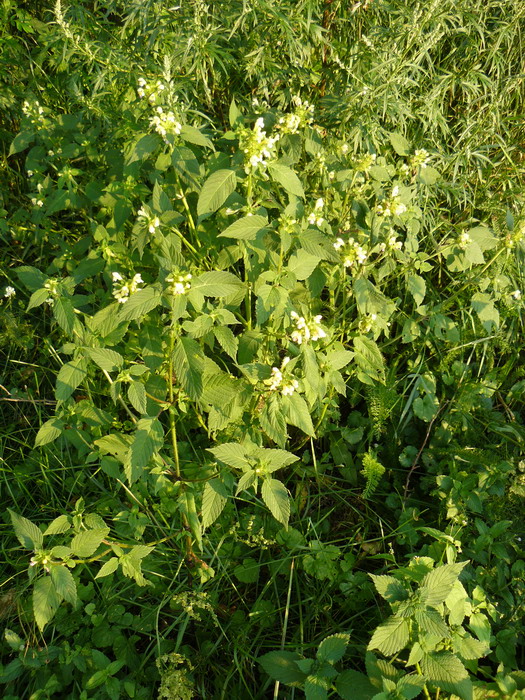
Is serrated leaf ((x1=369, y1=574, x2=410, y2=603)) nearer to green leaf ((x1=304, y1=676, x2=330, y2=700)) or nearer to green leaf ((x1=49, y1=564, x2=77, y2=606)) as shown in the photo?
green leaf ((x1=304, y1=676, x2=330, y2=700))

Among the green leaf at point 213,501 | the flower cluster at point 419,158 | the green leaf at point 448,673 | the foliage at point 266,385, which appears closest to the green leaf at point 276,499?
the foliage at point 266,385

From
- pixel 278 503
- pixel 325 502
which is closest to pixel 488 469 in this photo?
pixel 325 502

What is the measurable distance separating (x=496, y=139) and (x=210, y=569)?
2.28 m

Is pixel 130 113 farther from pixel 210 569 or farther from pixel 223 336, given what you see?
pixel 210 569

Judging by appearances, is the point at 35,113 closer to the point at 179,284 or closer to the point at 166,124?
the point at 166,124

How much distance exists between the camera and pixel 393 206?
1753 millimetres

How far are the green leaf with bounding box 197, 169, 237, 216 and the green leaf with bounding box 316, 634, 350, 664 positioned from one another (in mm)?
1129

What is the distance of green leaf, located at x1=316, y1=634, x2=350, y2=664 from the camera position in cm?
131

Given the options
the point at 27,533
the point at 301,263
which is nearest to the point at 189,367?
the point at 301,263

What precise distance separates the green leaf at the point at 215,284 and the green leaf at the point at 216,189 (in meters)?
0.17

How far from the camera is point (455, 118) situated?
8.79 feet

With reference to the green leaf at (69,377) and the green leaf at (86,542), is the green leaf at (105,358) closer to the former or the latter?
the green leaf at (69,377)

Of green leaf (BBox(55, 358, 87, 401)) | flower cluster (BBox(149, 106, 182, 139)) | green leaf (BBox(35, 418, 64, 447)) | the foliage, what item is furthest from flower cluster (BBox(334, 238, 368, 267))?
green leaf (BBox(35, 418, 64, 447))

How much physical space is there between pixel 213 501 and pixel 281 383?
36 centimetres
